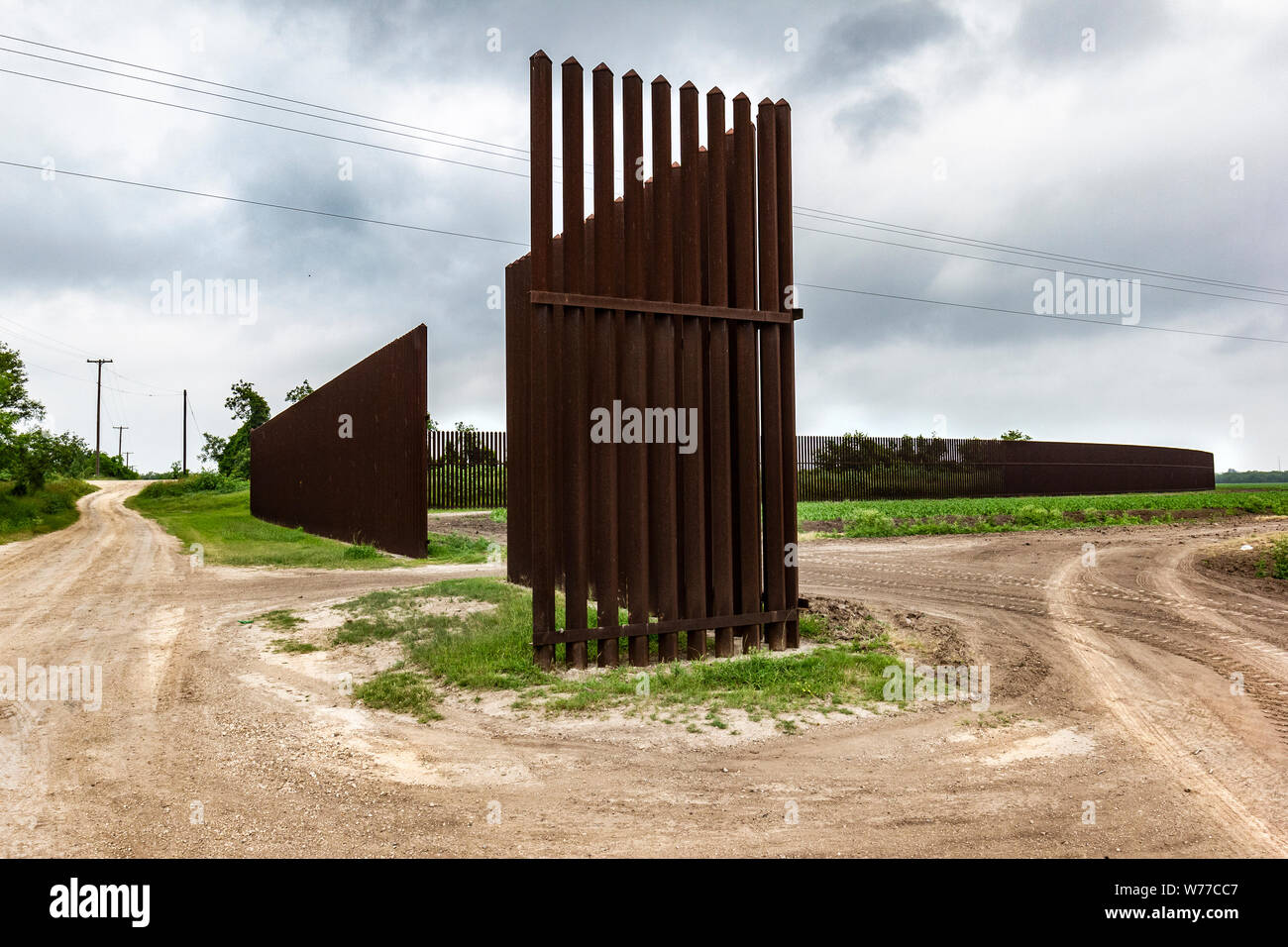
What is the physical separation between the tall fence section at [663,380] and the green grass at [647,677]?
339 mm

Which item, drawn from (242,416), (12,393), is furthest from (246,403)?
(12,393)

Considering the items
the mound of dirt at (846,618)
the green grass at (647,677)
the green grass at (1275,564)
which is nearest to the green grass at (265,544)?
the green grass at (647,677)

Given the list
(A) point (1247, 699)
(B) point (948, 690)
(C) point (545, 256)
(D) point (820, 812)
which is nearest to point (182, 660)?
(C) point (545, 256)

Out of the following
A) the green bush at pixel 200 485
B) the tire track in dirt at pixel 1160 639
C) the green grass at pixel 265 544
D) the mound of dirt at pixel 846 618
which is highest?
the green bush at pixel 200 485

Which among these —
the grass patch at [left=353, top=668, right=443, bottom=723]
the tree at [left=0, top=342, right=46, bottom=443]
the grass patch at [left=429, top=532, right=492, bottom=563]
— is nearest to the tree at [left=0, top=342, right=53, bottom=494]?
the tree at [left=0, top=342, right=46, bottom=443]

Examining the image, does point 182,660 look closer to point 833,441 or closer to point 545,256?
point 545,256

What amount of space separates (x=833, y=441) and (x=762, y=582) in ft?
79.3

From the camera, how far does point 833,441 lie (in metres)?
29.6

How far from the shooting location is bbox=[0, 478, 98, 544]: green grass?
59.1ft

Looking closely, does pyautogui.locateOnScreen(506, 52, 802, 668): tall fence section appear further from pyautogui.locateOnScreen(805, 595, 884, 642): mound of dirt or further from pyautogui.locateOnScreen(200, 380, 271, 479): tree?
pyautogui.locateOnScreen(200, 380, 271, 479): tree

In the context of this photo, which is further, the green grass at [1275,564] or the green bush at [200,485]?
the green bush at [200,485]

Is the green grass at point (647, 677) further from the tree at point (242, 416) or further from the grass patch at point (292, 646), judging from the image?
the tree at point (242, 416)

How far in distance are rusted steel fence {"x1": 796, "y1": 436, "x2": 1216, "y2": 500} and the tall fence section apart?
22637 mm

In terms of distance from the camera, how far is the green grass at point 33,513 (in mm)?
18000
